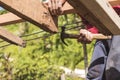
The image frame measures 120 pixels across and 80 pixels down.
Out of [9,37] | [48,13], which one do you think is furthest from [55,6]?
[9,37]

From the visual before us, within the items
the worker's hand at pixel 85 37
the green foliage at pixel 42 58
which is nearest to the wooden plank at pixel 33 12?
the worker's hand at pixel 85 37

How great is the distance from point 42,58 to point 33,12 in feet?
18.6

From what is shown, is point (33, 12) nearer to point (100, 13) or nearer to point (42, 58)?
point (100, 13)

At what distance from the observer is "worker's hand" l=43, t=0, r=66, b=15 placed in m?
2.45

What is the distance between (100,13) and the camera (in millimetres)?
2143

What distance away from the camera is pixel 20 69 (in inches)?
292

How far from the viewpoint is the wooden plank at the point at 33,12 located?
235 centimetres

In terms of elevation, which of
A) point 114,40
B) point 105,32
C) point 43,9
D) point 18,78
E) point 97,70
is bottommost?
point 18,78

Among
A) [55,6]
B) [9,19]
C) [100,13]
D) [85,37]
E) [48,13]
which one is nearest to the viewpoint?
[100,13]

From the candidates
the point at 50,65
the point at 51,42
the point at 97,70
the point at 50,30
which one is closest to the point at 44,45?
the point at 51,42

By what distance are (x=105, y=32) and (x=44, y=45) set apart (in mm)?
7157

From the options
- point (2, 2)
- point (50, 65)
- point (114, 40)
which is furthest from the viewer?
point (50, 65)

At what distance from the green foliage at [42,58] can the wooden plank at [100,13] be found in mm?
3771

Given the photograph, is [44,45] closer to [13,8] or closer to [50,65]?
[50,65]
